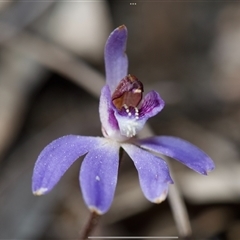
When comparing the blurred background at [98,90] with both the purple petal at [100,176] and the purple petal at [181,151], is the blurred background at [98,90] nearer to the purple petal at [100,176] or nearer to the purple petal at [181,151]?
the purple petal at [181,151]

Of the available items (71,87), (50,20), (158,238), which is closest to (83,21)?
(50,20)

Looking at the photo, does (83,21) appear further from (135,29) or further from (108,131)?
(108,131)

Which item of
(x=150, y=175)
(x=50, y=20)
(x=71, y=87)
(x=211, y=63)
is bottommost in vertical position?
(x=211, y=63)

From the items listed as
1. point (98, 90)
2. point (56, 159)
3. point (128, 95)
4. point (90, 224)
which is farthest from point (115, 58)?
point (98, 90)

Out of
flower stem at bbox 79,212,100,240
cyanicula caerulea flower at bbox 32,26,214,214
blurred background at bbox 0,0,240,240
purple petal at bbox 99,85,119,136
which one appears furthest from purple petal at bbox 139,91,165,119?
blurred background at bbox 0,0,240,240

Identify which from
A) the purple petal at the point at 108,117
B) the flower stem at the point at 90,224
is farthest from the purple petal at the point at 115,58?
the flower stem at the point at 90,224
